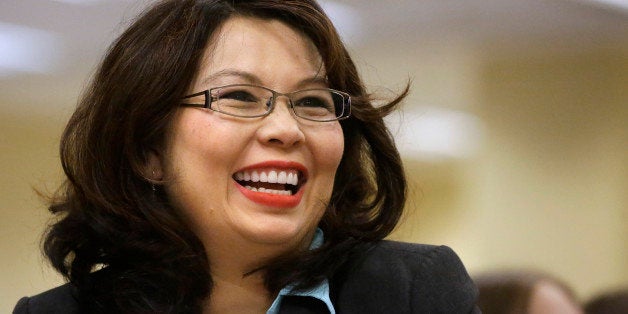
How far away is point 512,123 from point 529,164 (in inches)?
5.2

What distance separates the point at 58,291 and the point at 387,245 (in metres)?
0.65

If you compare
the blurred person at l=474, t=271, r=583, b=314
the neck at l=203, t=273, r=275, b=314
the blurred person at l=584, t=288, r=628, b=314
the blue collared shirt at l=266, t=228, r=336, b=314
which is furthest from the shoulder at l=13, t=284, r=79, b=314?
the blurred person at l=584, t=288, r=628, b=314

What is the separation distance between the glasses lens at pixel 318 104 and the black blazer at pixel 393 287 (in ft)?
0.90

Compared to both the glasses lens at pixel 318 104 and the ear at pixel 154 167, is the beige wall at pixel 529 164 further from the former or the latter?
the ear at pixel 154 167

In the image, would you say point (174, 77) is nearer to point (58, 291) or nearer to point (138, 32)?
point (138, 32)

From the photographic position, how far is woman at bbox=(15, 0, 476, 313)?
148 cm

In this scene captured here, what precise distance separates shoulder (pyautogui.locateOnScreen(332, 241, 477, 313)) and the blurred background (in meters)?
0.80

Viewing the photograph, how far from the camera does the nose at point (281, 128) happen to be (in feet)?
4.78

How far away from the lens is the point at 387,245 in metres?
1.68

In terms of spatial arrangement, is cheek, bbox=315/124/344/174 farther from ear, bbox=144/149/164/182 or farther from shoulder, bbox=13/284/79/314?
shoulder, bbox=13/284/79/314

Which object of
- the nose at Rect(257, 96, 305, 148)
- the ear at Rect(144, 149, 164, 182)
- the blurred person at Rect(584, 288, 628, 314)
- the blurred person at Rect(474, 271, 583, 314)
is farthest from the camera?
the blurred person at Rect(584, 288, 628, 314)

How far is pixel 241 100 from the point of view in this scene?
58.6 inches

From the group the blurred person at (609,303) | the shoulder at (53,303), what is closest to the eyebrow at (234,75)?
the shoulder at (53,303)

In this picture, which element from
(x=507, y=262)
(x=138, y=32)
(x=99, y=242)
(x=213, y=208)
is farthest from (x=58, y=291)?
(x=507, y=262)
